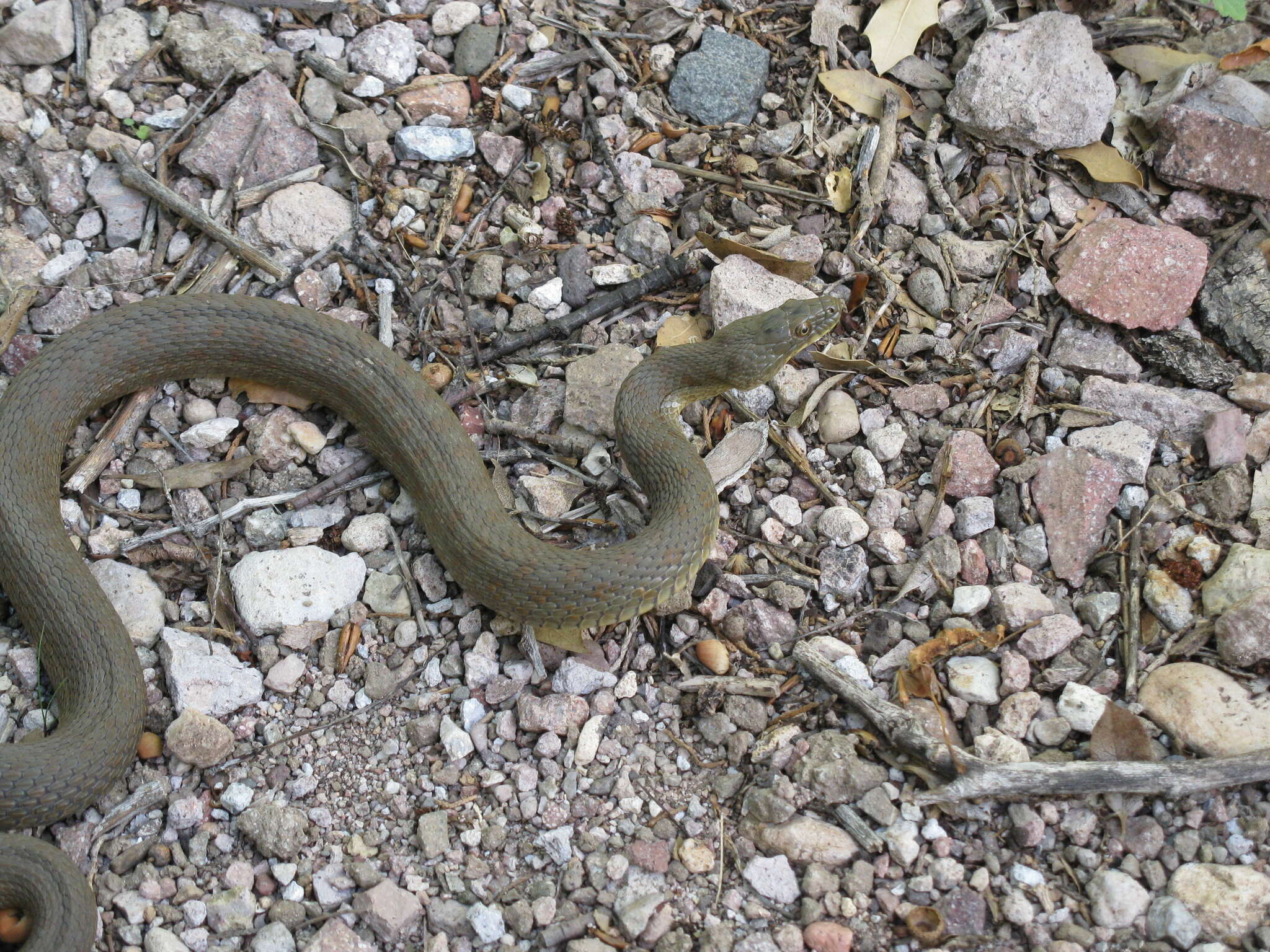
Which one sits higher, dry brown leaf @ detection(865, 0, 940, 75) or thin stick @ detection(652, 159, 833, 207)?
dry brown leaf @ detection(865, 0, 940, 75)

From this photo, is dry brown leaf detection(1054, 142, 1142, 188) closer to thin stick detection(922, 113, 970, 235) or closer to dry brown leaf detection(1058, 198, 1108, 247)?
dry brown leaf detection(1058, 198, 1108, 247)

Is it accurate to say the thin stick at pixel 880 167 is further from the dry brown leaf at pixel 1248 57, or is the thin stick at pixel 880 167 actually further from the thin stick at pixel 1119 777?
the thin stick at pixel 1119 777

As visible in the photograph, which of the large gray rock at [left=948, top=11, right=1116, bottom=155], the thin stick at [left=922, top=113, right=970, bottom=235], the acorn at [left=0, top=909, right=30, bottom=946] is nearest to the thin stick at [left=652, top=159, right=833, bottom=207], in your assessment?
the thin stick at [left=922, top=113, right=970, bottom=235]

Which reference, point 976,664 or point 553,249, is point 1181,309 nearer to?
point 976,664

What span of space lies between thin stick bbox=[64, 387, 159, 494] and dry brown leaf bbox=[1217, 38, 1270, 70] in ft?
21.0

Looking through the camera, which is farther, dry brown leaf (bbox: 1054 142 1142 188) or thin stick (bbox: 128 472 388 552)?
dry brown leaf (bbox: 1054 142 1142 188)

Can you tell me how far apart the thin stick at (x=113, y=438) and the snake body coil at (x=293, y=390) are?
3.6 inches

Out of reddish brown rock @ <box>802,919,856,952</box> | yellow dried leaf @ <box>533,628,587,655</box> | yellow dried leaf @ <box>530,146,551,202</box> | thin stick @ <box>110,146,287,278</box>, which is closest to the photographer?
reddish brown rock @ <box>802,919,856,952</box>

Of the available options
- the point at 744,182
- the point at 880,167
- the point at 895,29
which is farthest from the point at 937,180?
the point at 744,182

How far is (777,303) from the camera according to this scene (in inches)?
211

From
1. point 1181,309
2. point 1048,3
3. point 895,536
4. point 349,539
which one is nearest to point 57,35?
point 349,539

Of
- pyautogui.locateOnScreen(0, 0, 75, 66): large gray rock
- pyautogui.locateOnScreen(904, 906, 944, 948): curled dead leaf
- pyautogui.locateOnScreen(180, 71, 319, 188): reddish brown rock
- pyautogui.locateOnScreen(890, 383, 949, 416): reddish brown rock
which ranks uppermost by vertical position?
pyautogui.locateOnScreen(0, 0, 75, 66): large gray rock

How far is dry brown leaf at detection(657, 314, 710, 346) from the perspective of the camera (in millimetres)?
5414

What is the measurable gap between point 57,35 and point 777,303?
14.2 feet
